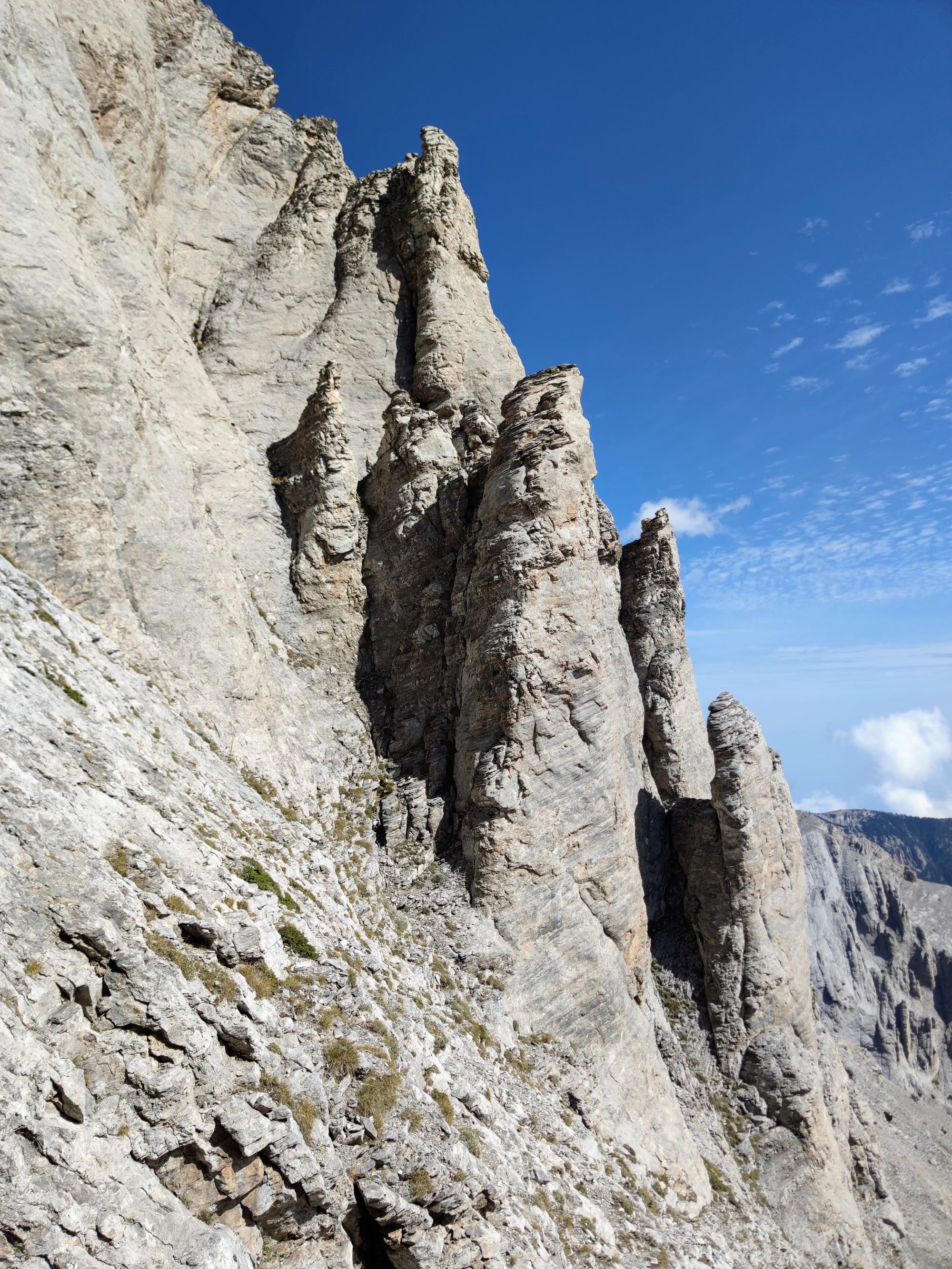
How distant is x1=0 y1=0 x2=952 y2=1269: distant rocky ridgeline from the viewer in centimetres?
1028

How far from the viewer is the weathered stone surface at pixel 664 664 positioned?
113 ft

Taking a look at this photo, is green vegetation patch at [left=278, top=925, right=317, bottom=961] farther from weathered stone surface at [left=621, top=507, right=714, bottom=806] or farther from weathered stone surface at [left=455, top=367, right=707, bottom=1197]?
weathered stone surface at [left=621, top=507, right=714, bottom=806]

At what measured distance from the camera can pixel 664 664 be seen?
3503 centimetres

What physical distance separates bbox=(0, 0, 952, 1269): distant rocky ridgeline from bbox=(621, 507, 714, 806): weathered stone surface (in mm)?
200

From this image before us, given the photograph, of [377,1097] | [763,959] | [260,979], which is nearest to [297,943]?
[260,979]

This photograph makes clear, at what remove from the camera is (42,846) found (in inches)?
400

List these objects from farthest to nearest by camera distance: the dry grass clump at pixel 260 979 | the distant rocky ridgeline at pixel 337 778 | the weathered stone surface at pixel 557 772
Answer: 1. the weathered stone surface at pixel 557 772
2. the dry grass clump at pixel 260 979
3. the distant rocky ridgeline at pixel 337 778

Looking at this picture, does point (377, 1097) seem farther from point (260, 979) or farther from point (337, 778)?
point (337, 778)

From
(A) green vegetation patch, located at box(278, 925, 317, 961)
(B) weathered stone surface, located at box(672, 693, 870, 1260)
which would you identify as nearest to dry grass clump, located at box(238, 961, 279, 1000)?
(A) green vegetation patch, located at box(278, 925, 317, 961)

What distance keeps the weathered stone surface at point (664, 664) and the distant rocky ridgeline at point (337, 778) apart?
20 cm

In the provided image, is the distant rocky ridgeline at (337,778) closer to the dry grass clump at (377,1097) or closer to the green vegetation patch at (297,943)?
the dry grass clump at (377,1097)

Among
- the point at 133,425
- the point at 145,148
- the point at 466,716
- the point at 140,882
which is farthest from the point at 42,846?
the point at 145,148

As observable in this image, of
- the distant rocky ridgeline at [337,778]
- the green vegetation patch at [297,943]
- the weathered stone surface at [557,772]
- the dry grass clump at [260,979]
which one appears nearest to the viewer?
the distant rocky ridgeline at [337,778]

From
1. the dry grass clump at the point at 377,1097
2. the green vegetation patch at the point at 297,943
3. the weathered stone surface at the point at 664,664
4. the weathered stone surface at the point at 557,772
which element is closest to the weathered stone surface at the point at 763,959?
the weathered stone surface at the point at 664,664
